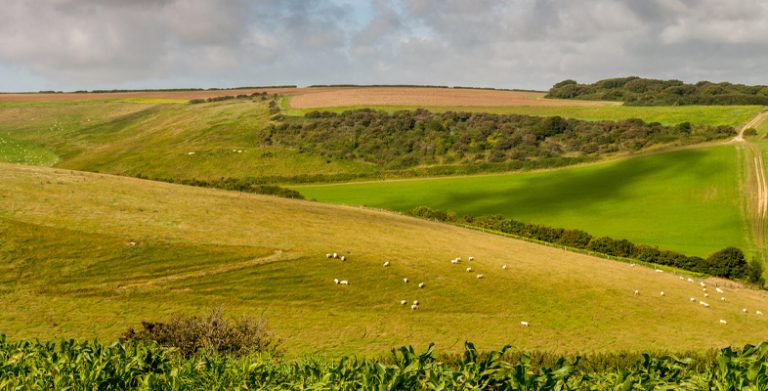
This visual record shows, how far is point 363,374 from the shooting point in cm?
819

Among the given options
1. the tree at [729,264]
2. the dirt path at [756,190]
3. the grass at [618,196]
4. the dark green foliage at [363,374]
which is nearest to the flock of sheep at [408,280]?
the dark green foliage at [363,374]

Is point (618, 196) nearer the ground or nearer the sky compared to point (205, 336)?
nearer the ground

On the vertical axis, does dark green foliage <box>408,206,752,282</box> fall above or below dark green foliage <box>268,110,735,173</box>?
below

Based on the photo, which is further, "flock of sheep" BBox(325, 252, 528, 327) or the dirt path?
the dirt path

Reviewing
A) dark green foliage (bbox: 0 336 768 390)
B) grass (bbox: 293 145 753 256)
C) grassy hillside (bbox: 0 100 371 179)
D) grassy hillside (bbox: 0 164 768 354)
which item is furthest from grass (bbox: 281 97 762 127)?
dark green foliage (bbox: 0 336 768 390)

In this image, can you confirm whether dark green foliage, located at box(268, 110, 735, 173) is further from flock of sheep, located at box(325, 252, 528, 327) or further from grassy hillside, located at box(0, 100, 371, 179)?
flock of sheep, located at box(325, 252, 528, 327)

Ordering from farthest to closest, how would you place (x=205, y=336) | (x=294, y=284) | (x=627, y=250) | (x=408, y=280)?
1. (x=627, y=250)
2. (x=408, y=280)
3. (x=294, y=284)
4. (x=205, y=336)

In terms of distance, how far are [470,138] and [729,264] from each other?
85.8 metres

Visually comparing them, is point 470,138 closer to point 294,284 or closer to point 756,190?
point 756,190

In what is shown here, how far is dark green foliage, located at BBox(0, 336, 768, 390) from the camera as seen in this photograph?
8.02 m

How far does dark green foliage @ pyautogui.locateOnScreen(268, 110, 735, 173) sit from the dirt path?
1425cm

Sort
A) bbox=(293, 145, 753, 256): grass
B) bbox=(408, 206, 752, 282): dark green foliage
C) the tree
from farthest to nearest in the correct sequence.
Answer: bbox=(293, 145, 753, 256): grass → bbox=(408, 206, 752, 282): dark green foliage → the tree

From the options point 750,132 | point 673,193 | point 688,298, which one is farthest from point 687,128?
point 688,298

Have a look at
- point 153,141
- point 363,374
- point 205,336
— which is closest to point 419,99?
point 153,141
